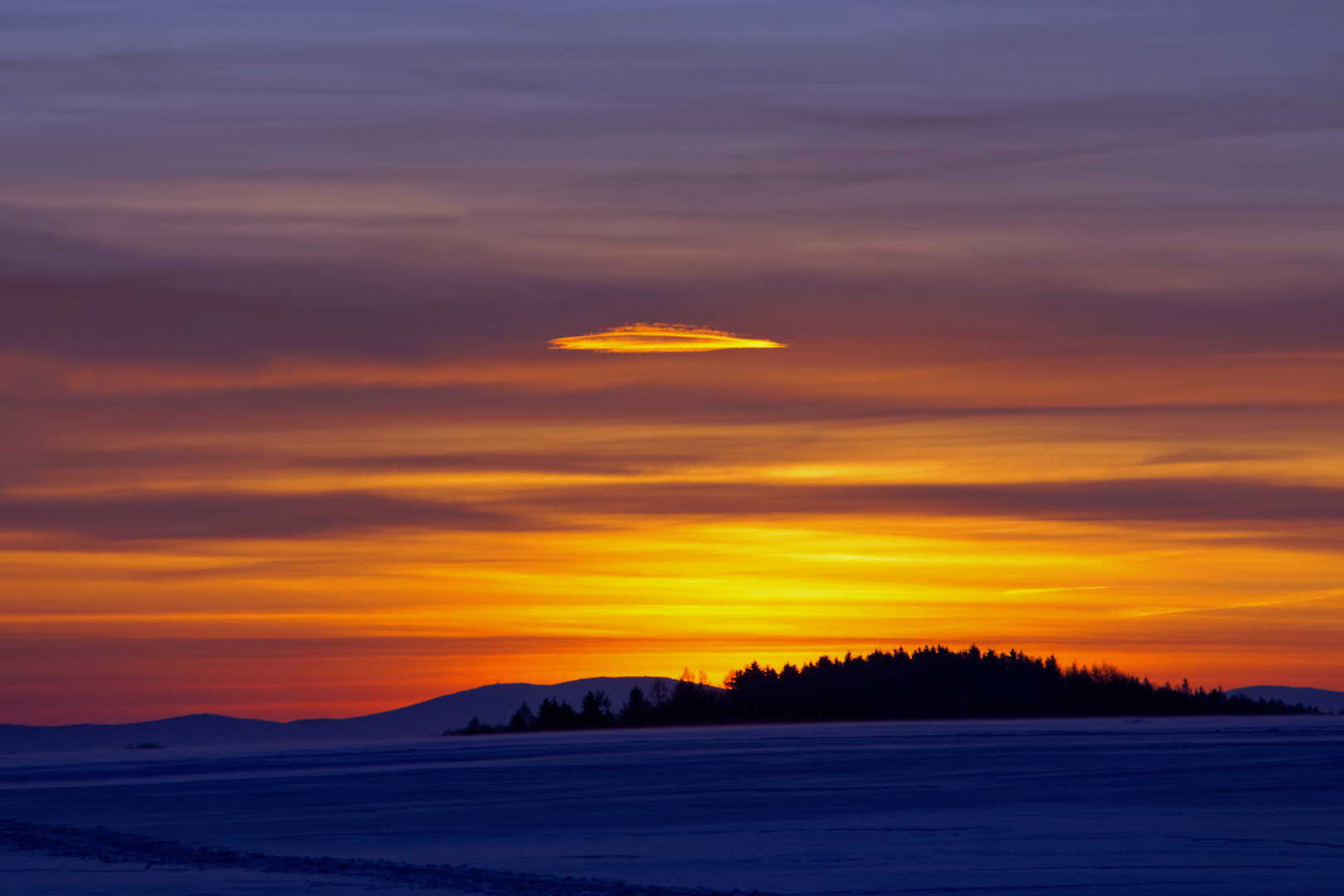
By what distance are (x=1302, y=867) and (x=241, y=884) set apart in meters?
10.6

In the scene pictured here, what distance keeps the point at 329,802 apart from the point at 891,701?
59716 mm

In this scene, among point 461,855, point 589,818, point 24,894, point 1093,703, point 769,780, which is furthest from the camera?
point 1093,703

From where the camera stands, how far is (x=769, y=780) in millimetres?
26562

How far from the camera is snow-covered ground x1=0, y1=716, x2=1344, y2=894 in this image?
14992 millimetres

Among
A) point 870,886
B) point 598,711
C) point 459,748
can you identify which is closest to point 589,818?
point 870,886

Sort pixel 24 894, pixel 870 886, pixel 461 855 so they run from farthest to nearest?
1. pixel 461 855
2. pixel 24 894
3. pixel 870 886

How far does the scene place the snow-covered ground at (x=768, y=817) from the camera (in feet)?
49.2

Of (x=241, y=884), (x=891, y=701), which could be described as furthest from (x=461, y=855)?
→ (x=891, y=701)

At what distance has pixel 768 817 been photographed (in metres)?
20.4

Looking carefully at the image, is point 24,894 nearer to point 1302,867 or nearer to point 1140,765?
point 1302,867

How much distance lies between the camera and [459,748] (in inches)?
1871

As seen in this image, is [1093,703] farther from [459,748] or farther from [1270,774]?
[1270,774]

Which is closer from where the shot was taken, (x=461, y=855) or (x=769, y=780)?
(x=461, y=855)

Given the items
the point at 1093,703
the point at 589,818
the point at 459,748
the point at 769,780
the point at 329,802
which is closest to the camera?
the point at 589,818
